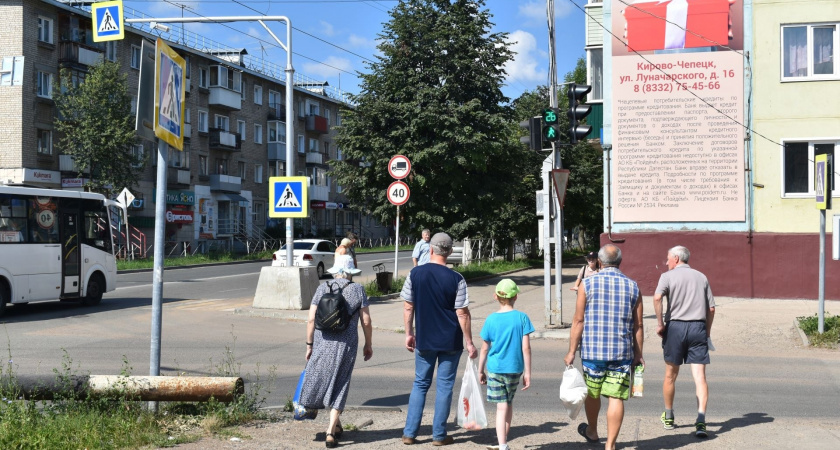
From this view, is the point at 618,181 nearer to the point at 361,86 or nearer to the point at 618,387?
the point at 361,86

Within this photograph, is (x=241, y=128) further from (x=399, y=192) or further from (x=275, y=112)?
(x=399, y=192)

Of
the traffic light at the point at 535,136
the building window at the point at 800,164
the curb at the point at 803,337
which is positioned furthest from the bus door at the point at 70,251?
the building window at the point at 800,164

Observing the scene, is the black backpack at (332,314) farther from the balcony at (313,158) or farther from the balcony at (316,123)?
the balcony at (313,158)

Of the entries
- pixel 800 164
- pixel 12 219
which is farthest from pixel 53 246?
pixel 800 164

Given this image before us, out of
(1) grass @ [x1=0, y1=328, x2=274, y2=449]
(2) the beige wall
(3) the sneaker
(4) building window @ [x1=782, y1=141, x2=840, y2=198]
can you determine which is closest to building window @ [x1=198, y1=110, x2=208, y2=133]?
(2) the beige wall

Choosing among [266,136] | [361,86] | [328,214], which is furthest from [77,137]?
[328,214]

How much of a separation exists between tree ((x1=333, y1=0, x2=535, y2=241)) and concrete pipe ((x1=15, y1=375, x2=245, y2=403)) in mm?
17069

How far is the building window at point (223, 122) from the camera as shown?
5541cm

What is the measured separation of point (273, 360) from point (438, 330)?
5485 mm

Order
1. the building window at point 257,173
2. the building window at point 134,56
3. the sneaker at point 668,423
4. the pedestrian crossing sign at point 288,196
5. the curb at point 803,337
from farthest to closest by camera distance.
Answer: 1. the building window at point 257,173
2. the building window at point 134,56
3. the pedestrian crossing sign at point 288,196
4. the curb at point 803,337
5. the sneaker at point 668,423

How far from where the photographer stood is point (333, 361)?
21.9 feet

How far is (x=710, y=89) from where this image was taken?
1977 centimetres

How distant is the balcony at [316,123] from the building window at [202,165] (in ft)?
46.2

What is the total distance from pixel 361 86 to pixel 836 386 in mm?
18254
